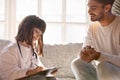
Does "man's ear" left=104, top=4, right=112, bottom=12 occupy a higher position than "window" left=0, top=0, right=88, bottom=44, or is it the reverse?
"man's ear" left=104, top=4, right=112, bottom=12

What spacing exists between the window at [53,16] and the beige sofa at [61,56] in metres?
0.38

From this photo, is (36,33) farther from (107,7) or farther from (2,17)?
(2,17)

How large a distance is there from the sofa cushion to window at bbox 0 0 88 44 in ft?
1.25

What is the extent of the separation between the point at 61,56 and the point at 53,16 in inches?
23.7

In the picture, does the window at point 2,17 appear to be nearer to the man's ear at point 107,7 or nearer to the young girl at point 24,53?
the young girl at point 24,53

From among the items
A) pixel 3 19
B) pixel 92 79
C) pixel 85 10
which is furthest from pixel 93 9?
pixel 3 19

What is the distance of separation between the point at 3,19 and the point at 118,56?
1.52 meters

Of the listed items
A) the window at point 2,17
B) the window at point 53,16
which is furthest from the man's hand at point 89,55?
the window at point 2,17

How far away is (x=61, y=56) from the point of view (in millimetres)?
2686

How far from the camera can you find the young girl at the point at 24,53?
1.92 meters

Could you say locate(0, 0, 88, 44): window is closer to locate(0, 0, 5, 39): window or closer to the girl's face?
locate(0, 0, 5, 39): window

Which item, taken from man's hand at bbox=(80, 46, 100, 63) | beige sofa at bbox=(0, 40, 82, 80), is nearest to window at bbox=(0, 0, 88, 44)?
beige sofa at bbox=(0, 40, 82, 80)

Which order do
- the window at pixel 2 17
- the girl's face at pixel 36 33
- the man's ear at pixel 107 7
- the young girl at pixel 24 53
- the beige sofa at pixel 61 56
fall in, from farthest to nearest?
the window at pixel 2 17 → the beige sofa at pixel 61 56 → the man's ear at pixel 107 7 → the girl's face at pixel 36 33 → the young girl at pixel 24 53

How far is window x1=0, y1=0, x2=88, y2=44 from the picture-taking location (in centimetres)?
308
